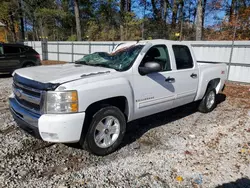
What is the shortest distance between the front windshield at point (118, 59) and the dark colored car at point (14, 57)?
7247 millimetres

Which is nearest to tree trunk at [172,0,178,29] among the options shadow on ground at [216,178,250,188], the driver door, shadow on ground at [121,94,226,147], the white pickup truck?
shadow on ground at [121,94,226,147]

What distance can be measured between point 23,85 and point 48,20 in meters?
31.5

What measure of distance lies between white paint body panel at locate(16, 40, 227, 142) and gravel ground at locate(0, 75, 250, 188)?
0.50 metres

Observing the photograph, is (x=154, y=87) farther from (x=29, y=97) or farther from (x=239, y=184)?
(x=29, y=97)

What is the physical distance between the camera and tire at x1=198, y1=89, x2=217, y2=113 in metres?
5.49

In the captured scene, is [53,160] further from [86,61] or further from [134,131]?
[86,61]

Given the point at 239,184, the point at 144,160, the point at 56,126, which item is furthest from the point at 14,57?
the point at 239,184

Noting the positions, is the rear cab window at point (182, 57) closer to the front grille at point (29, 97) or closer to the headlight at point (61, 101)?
the headlight at point (61, 101)

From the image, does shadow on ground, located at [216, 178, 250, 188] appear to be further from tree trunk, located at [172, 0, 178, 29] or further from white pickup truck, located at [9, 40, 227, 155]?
tree trunk, located at [172, 0, 178, 29]

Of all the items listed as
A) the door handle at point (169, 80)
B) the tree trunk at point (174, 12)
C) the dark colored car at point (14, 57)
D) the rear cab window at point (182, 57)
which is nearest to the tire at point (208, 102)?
the rear cab window at point (182, 57)

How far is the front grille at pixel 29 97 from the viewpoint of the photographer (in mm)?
2811

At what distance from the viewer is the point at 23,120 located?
3.00 metres

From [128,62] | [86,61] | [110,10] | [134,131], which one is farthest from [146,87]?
[110,10]

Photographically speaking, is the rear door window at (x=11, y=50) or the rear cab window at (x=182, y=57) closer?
the rear cab window at (x=182, y=57)
